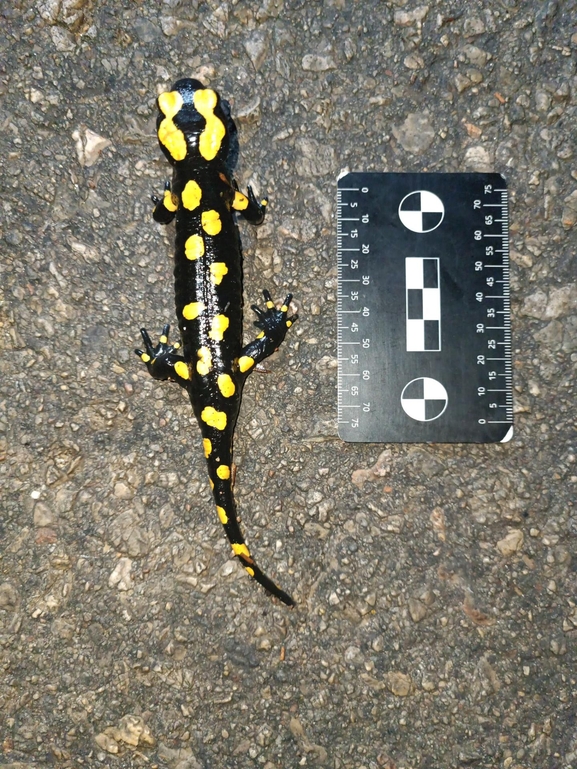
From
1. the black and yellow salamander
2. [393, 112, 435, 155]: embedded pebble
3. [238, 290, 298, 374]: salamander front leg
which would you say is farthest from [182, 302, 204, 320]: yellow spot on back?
[393, 112, 435, 155]: embedded pebble

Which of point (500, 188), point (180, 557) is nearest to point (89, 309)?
point (180, 557)

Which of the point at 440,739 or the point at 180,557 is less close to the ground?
the point at 180,557

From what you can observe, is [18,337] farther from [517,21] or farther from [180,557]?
[517,21]

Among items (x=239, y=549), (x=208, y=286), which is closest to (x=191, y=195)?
(x=208, y=286)

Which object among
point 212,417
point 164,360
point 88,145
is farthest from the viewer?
point 88,145

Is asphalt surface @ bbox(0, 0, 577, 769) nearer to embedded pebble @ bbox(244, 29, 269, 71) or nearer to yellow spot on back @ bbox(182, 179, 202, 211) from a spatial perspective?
embedded pebble @ bbox(244, 29, 269, 71)

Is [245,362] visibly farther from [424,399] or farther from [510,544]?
[510,544]

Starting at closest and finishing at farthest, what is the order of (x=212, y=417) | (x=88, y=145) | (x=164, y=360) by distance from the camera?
(x=212, y=417)
(x=164, y=360)
(x=88, y=145)
